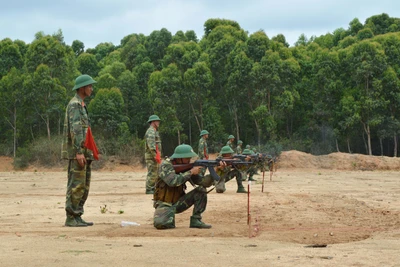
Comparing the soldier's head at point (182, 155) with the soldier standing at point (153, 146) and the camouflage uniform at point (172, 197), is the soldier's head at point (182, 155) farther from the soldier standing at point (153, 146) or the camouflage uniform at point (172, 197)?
the soldier standing at point (153, 146)

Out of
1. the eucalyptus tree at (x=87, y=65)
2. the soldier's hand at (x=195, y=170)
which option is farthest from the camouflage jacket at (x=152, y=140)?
the eucalyptus tree at (x=87, y=65)

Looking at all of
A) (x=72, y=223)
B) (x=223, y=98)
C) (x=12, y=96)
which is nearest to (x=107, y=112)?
(x=12, y=96)

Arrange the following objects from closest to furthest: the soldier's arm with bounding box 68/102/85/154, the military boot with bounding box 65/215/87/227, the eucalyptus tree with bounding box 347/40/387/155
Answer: the military boot with bounding box 65/215/87/227, the soldier's arm with bounding box 68/102/85/154, the eucalyptus tree with bounding box 347/40/387/155

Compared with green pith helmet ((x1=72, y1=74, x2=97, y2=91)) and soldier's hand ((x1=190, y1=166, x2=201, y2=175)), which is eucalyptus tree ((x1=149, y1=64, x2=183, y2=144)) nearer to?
green pith helmet ((x1=72, y1=74, x2=97, y2=91))

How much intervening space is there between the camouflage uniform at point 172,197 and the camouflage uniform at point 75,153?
1320 mm

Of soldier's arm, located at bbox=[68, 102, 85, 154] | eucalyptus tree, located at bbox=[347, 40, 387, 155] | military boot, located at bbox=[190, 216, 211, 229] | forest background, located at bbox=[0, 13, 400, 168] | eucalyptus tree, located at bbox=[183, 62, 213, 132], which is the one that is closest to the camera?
military boot, located at bbox=[190, 216, 211, 229]

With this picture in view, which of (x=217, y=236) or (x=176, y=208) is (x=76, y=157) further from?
(x=217, y=236)

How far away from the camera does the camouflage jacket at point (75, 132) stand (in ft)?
34.9

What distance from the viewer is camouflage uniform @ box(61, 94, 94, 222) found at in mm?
10562

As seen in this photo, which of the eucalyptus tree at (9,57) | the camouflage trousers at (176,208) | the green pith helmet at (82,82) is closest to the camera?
the camouflage trousers at (176,208)

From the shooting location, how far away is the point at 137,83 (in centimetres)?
5675

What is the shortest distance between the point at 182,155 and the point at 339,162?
36.6 meters

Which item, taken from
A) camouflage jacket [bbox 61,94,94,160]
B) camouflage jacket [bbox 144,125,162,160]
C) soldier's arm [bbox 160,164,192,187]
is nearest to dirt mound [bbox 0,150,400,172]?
camouflage jacket [bbox 144,125,162,160]

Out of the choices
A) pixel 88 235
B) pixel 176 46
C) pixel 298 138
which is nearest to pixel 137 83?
pixel 176 46
